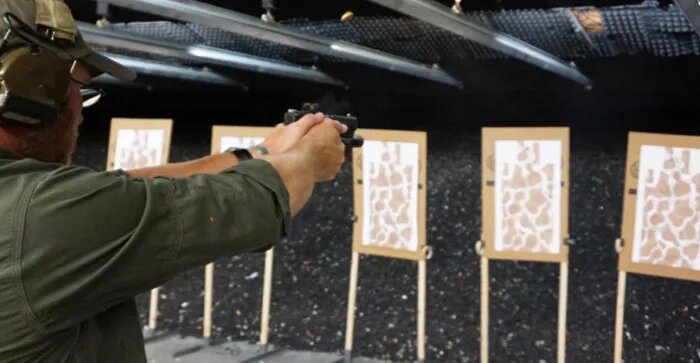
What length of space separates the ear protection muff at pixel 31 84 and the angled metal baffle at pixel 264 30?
102 centimetres

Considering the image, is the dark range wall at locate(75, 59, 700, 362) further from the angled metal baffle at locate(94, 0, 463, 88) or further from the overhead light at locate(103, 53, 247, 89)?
the angled metal baffle at locate(94, 0, 463, 88)

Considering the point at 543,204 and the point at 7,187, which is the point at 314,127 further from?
the point at 543,204

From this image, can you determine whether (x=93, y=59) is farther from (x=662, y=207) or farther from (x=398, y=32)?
(x=662, y=207)

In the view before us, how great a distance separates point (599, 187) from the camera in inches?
113

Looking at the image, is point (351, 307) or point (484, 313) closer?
point (484, 313)

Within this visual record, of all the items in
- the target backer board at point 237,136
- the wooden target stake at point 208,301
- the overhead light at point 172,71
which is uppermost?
the overhead light at point 172,71

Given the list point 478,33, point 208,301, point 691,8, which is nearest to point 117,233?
point 691,8

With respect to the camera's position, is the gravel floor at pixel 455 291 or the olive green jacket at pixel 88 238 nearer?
the olive green jacket at pixel 88 238

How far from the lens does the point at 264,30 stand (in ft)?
7.25

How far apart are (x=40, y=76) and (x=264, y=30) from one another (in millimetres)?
1323

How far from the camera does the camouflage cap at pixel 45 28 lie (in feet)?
2.93

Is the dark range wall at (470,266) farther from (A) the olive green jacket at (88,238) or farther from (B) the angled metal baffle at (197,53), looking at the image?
(A) the olive green jacket at (88,238)

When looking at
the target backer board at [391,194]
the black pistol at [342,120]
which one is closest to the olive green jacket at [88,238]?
the black pistol at [342,120]

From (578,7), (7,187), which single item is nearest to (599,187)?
(578,7)
